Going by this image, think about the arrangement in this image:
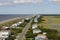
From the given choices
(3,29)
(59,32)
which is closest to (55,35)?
(59,32)

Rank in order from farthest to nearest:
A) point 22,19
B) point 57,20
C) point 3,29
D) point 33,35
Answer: point 22,19 → point 57,20 → point 3,29 → point 33,35

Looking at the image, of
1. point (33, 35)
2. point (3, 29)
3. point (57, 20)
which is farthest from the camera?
point (57, 20)

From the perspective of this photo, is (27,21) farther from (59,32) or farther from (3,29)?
(59,32)

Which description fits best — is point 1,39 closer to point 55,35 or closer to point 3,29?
point 3,29

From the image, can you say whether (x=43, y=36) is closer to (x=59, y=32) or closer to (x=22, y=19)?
(x=59, y=32)

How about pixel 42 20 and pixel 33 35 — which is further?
pixel 42 20

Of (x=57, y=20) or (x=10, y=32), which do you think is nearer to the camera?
(x=10, y=32)

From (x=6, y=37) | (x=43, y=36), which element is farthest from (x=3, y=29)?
(x=43, y=36)

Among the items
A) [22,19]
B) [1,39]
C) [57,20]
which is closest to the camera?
[1,39]

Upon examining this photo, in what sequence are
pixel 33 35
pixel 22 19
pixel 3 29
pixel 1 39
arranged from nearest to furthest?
pixel 1 39 → pixel 33 35 → pixel 3 29 → pixel 22 19
